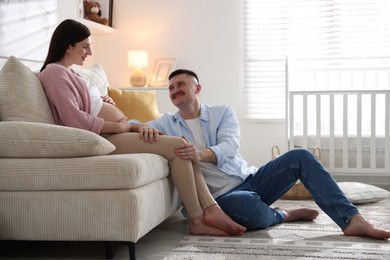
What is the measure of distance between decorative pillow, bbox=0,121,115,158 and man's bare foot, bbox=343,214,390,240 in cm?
110

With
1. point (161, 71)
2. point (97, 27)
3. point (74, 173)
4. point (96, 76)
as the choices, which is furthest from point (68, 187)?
point (161, 71)

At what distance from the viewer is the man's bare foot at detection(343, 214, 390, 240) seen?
Result: 8.45 ft

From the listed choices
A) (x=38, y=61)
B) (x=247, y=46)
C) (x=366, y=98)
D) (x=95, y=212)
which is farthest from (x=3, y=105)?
(x=366, y=98)

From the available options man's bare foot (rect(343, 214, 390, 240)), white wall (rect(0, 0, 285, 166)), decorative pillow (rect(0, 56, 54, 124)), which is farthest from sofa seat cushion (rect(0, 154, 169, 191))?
white wall (rect(0, 0, 285, 166))

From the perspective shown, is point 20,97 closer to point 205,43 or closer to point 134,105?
point 134,105

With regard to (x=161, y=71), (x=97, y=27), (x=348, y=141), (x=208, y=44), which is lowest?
(x=348, y=141)

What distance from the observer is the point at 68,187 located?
7.57 ft

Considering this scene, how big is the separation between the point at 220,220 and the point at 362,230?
601mm

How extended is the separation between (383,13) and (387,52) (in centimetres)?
32

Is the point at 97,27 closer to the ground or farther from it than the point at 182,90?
farther from it

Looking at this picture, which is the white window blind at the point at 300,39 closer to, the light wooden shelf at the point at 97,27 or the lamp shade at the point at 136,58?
the lamp shade at the point at 136,58

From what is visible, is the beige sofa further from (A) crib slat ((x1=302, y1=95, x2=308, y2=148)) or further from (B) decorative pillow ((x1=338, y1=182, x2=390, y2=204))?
(A) crib slat ((x1=302, y1=95, x2=308, y2=148))

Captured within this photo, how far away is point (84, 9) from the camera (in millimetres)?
5078

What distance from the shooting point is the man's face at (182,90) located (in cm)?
295
